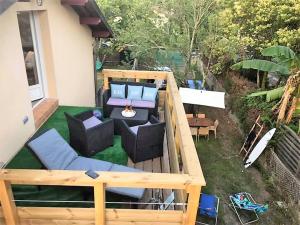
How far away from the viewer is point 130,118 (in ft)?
25.0

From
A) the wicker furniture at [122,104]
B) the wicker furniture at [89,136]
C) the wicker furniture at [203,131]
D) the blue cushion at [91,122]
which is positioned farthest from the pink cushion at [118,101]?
the wicker furniture at [203,131]

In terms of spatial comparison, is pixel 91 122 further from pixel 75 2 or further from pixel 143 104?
pixel 75 2

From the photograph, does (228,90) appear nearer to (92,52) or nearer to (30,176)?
(92,52)

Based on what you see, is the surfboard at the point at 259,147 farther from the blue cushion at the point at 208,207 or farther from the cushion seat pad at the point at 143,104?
the cushion seat pad at the point at 143,104

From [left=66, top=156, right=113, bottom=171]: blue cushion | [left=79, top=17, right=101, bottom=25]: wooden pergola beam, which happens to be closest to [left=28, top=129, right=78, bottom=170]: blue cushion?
[left=66, top=156, right=113, bottom=171]: blue cushion

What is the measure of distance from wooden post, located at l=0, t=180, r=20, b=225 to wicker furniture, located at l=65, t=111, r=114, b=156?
2267mm

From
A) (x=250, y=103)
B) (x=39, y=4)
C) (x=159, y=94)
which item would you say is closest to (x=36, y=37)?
(x=39, y=4)

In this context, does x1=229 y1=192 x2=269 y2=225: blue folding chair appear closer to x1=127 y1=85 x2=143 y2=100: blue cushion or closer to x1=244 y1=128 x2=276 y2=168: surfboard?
x1=244 y1=128 x2=276 y2=168: surfboard

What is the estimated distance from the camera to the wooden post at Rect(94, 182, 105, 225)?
10.4 ft

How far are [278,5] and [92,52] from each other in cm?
785

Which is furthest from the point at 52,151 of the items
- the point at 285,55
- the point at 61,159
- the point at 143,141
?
the point at 285,55

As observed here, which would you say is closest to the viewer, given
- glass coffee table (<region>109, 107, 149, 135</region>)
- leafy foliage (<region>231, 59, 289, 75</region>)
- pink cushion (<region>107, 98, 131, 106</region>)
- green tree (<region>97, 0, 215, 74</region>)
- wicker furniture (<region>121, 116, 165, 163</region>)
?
wicker furniture (<region>121, 116, 165, 163</region>)

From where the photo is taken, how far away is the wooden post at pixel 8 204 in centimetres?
314

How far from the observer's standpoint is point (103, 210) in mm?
3398
